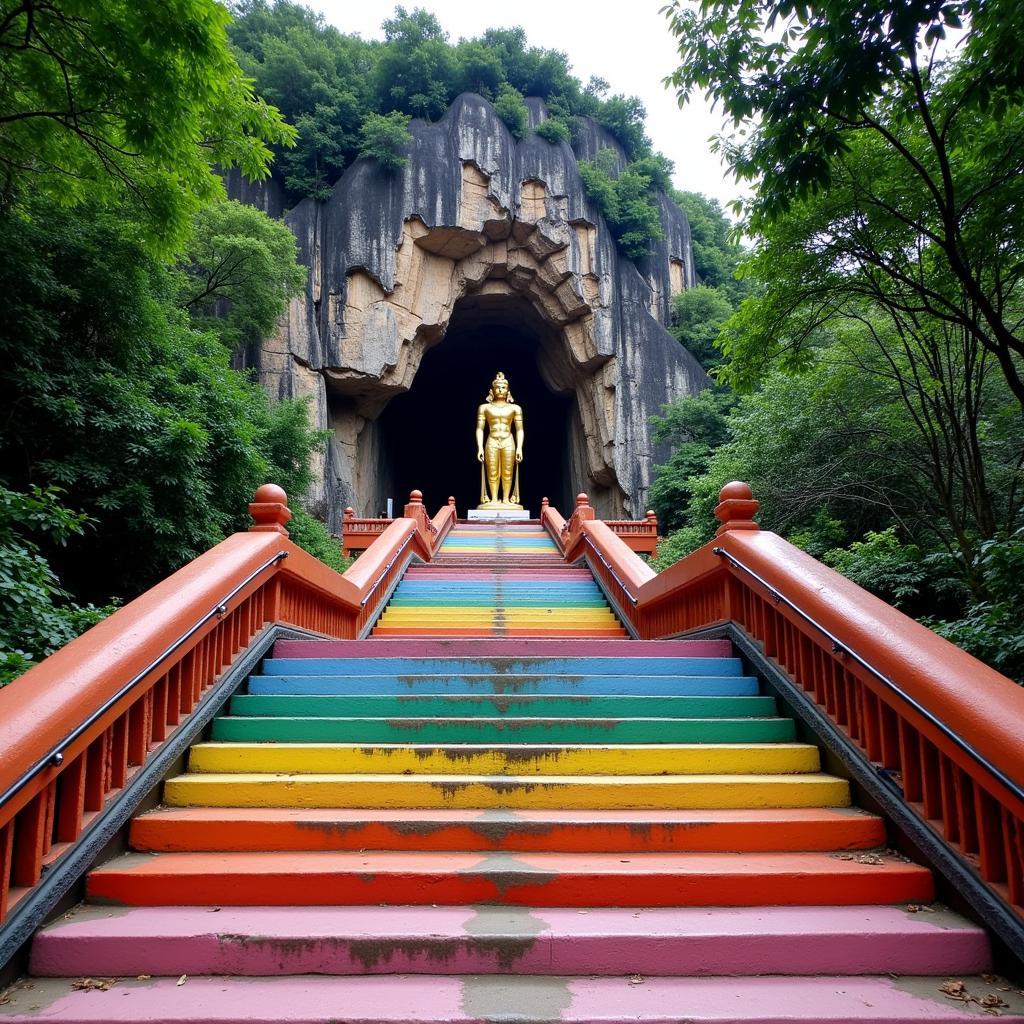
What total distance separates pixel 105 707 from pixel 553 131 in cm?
2603

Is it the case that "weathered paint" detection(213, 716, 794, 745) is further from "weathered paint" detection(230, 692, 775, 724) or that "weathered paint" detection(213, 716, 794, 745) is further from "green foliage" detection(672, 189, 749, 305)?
"green foliage" detection(672, 189, 749, 305)

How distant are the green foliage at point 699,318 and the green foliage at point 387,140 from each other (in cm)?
1154

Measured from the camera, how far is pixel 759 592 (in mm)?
3680

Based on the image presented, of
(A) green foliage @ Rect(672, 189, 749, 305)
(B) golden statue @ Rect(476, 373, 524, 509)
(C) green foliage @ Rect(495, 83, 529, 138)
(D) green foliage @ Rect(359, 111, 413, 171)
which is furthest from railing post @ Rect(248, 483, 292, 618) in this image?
(A) green foliage @ Rect(672, 189, 749, 305)

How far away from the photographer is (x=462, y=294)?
76.6ft

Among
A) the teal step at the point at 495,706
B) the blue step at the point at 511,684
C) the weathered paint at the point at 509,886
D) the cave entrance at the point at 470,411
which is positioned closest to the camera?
the weathered paint at the point at 509,886

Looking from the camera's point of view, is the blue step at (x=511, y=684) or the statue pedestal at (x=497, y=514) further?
the statue pedestal at (x=497, y=514)

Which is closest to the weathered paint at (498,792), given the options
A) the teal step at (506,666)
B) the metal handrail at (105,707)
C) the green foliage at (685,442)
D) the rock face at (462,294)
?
the metal handrail at (105,707)

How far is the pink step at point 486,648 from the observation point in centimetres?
421

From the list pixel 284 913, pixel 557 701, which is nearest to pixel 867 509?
pixel 557 701

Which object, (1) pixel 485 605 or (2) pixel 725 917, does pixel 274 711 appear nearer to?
(2) pixel 725 917

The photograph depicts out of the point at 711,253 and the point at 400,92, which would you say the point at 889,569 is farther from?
the point at 711,253

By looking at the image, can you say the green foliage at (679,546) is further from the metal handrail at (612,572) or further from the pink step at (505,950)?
the pink step at (505,950)

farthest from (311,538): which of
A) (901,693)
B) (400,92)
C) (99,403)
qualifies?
(400,92)
